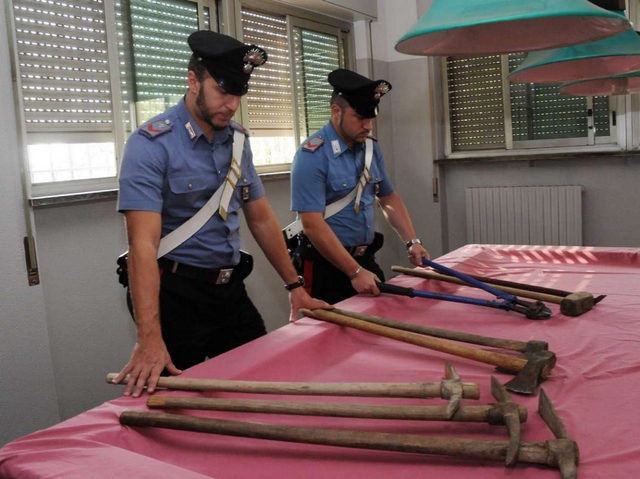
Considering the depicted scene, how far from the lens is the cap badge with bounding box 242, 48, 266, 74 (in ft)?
6.49

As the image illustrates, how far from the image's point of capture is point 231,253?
2119 millimetres

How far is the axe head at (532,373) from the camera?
54.2 inches

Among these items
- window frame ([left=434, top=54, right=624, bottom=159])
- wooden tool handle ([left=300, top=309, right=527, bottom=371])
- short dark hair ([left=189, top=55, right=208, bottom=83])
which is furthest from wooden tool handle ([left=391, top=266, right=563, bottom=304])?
window frame ([left=434, top=54, right=624, bottom=159])

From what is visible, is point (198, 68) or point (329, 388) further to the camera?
point (198, 68)

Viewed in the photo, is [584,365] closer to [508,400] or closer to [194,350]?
[508,400]

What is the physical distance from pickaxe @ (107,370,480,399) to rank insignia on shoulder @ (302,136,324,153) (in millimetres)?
1489

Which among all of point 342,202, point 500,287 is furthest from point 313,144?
point 500,287

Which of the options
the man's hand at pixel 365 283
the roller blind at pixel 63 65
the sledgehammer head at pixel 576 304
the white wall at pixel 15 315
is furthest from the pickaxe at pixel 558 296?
the roller blind at pixel 63 65

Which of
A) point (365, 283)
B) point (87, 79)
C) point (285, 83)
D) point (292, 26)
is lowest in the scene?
point (365, 283)

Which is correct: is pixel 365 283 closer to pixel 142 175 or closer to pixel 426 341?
pixel 426 341

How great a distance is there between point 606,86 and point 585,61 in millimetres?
462

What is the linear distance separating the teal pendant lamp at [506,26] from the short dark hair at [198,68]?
30.1 inches

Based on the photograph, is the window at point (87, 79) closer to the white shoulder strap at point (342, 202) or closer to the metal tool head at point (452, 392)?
the white shoulder strap at point (342, 202)

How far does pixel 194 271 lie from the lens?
202cm
